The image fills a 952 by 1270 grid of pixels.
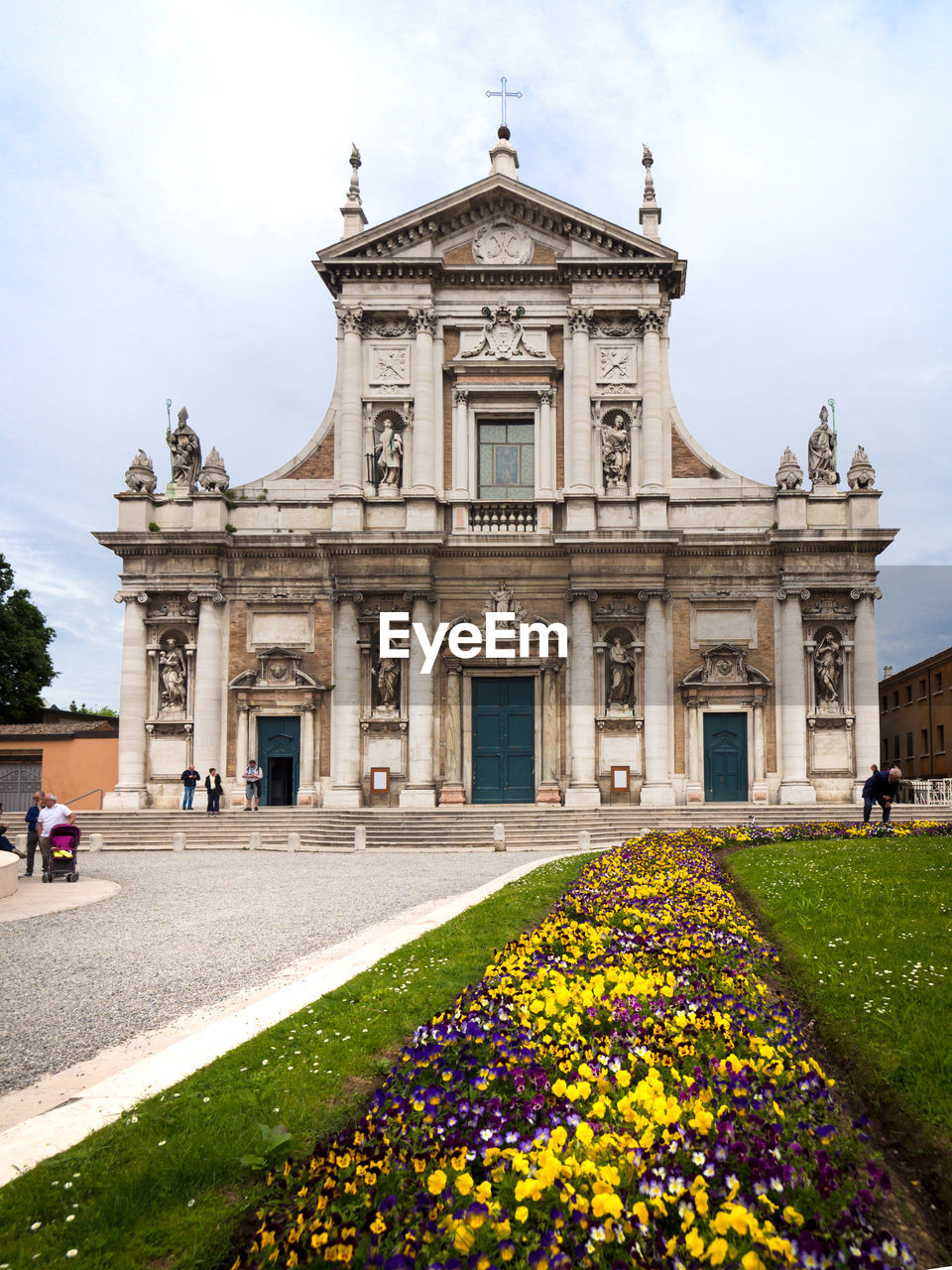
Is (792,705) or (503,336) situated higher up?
(503,336)

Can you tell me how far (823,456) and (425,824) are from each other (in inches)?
729

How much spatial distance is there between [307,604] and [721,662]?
46.8ft

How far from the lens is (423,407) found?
1224 inches

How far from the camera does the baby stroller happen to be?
18.0m

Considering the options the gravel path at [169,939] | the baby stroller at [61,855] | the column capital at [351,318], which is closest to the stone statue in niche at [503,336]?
the column capital at [351,318]

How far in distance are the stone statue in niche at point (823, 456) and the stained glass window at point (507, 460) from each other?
973cm

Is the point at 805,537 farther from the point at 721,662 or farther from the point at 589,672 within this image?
the point at 589,672

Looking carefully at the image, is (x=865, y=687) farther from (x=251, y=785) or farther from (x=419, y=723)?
(x=251, y=785)

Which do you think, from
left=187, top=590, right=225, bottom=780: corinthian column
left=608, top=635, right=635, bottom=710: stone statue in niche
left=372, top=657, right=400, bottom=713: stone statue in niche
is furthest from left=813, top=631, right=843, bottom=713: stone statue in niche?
left=187, top=590, right=225, bottom=780: corinthian column

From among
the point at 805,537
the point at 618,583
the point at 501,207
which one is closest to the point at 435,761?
the point at 618,583

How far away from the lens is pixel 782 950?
29.8ft

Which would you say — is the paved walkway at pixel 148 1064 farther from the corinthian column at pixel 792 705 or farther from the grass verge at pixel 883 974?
the corinthian column at pixel 792 705

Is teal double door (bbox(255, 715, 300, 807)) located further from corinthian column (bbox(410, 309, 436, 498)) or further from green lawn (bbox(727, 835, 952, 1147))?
green lawn (bbox(727, 835, 952, 1147))

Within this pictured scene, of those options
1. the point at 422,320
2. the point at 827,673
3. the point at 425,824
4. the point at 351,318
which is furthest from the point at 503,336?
the point at 425,824
